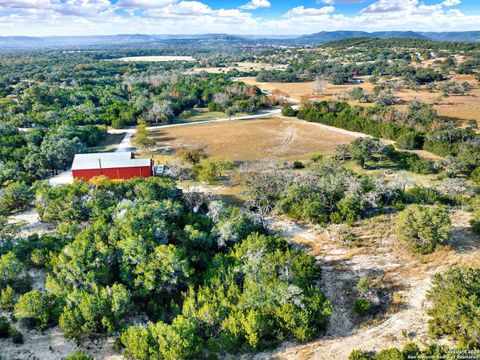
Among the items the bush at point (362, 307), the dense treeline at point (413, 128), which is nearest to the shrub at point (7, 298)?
the bush at point (362, 307)

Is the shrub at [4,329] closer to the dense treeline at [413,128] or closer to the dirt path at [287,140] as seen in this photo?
the dirt path at [287,140]

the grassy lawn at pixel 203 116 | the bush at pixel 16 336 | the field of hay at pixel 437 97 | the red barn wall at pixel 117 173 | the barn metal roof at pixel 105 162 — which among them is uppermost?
the field of hay at pixel 437 97

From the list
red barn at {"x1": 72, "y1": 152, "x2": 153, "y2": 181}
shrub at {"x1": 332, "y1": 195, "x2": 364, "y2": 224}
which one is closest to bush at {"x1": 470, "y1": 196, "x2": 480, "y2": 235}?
shrub at {"x1": 332, "y1": 195, "x2": 364, "y2": 224}

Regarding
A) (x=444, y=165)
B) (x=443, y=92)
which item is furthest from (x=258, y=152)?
(x=443, y=92)

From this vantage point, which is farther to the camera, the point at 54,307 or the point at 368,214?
the point at 368,214

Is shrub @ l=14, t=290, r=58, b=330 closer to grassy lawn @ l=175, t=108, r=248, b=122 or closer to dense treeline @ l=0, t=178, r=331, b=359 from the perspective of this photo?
dense treeline @ l=0, t=178, r=331, b=359

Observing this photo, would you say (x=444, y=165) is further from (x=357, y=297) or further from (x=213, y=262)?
(x=213, y=262)
